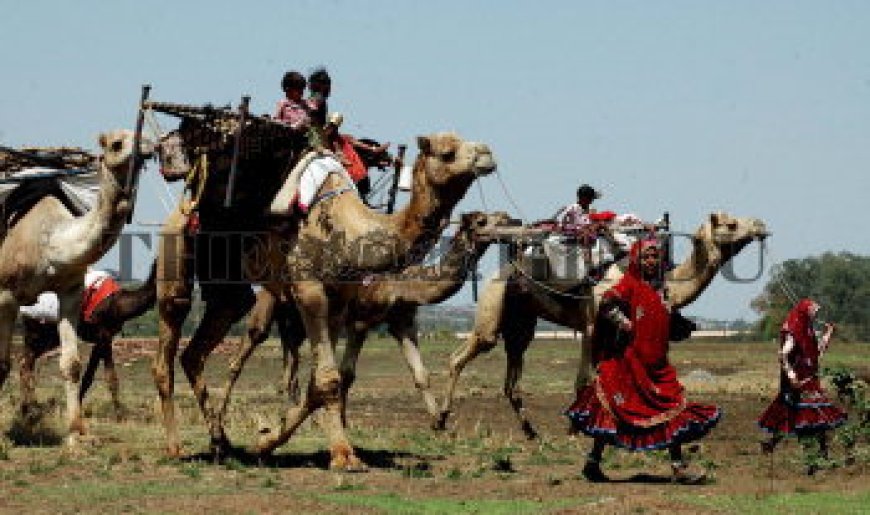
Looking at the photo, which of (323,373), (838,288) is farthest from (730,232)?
(838,288)

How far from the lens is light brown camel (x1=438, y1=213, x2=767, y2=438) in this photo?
60.4 ft

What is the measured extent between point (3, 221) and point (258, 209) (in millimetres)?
2965

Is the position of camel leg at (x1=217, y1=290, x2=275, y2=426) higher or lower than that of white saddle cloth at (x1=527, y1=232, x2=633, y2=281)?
lower

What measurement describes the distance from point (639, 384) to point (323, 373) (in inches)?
100

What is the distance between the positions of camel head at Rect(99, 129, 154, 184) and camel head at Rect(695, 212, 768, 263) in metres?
6.95

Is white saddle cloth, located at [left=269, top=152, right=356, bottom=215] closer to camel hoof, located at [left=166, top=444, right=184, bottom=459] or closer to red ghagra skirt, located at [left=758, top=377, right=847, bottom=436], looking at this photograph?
camel hoof, located at [left=166, top=444, right=184, bottom=459]

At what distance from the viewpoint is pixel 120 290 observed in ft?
64.8

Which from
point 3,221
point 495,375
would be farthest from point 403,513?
point 495,375

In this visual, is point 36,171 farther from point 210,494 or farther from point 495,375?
point 495,375

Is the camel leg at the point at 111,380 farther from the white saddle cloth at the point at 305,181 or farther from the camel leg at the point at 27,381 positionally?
the white saddle cloth at the point at 305,181

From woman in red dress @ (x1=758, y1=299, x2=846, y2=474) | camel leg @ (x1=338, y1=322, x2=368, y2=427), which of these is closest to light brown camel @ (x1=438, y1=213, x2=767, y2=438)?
camel leg @ (x1=338, y1=322, x2=368, y2=427)

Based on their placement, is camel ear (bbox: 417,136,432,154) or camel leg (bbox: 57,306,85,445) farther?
camel leg (bbox: 57,306,85,445)

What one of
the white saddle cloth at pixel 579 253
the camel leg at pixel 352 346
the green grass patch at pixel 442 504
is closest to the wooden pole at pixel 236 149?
the green grass patch at pixel 442 504

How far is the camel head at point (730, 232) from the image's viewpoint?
18344mm
